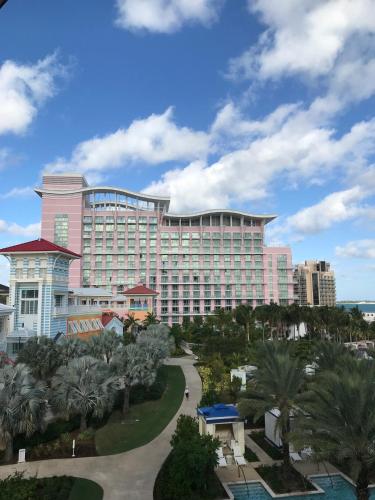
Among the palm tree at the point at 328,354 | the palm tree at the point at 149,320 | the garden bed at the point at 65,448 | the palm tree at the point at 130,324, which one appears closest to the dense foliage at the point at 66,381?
the garden bed at the point at 65,448

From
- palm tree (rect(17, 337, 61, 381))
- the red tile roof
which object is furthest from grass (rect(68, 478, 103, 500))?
the red tile roof

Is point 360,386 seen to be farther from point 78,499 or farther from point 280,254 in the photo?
point 280,254

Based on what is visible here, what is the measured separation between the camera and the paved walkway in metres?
17.1

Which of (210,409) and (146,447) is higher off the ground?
(210,409)

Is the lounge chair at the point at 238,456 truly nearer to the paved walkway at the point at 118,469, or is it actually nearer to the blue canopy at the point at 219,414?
the blue canopy at the point at 219,414

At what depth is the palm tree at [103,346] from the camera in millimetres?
31786

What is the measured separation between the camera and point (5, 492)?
15.7m

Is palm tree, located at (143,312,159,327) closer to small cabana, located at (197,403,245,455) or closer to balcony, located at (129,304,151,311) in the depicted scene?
balcony, located at (129,304,151,311)

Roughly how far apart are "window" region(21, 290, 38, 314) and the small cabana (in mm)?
22591

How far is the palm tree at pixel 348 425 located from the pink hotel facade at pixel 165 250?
3655 inches

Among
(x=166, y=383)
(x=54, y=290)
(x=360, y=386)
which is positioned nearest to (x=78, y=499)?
(x=360, y=386)

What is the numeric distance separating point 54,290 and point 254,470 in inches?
1044

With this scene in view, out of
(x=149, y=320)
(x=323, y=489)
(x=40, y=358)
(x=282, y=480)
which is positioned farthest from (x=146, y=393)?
(x=149, y=320)

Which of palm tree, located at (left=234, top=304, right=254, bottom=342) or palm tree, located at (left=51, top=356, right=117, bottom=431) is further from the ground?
palm tree, located at (left=234, top=304, right=254, bottom=342)
